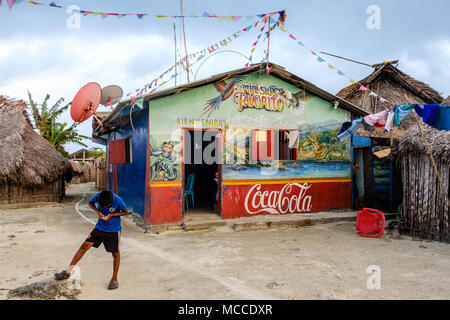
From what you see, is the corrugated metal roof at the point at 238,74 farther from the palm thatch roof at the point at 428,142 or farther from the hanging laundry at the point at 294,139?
Answer: the palm thatch roof at the point at 428,142

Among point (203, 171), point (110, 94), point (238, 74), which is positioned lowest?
point (203, 171)

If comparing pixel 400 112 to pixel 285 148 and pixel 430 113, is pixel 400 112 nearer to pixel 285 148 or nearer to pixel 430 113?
pixel 430 113

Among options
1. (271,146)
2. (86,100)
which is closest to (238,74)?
(271,146)

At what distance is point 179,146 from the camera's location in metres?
8.75

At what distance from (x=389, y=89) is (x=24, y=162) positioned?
14955 millimetres

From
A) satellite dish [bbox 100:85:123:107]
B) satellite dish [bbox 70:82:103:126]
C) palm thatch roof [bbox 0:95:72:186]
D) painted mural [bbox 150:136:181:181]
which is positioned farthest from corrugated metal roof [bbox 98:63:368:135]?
palm thatch roof [bbox 0:95:72:186]

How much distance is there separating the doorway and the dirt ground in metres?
1.80

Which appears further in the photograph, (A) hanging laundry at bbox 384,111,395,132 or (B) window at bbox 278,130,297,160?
(B) window at bbox 278,130,297,160

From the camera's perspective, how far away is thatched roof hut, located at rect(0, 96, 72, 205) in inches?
489

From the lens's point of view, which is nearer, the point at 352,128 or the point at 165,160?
the point at 352,128

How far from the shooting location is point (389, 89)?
1470 centimetres

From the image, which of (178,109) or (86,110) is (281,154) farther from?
(86,110)

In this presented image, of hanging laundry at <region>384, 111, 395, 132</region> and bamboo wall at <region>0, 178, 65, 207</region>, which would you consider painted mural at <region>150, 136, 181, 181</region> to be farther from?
bamboo wall at <region>0, 178, 65, 207</region>

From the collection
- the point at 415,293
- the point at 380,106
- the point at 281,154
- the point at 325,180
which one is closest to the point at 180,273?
the point at 415,293
